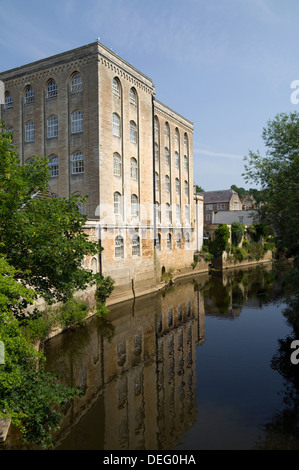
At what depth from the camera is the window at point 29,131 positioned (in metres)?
29.2

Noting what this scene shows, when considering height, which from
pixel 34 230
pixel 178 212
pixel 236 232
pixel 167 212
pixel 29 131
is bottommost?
pixel 236 232

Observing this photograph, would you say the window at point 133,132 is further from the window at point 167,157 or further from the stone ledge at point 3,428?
the stone ledge at point 3,428

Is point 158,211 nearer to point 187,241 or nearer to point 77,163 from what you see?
point 187,241

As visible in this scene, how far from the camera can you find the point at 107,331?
20.2 metres

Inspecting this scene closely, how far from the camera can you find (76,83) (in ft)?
87.7

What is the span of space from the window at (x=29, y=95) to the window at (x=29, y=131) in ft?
5.79

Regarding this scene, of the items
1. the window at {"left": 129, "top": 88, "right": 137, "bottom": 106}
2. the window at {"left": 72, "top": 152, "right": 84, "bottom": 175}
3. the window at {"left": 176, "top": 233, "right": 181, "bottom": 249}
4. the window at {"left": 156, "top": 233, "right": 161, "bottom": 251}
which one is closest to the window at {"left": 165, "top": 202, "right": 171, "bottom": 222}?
the window at {"left": 156, "top": 233, "right": 161, "bottom": 251}

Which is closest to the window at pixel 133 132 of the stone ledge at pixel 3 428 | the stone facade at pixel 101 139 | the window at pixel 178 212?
the stone facade at pixel 101 139

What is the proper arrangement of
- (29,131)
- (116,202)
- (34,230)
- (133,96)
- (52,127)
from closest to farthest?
1. (34,230)
2. (116,202)
3. (52,127)
4. (29,131)
5. (133,96)

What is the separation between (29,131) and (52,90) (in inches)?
155

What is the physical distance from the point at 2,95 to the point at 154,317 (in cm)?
2215

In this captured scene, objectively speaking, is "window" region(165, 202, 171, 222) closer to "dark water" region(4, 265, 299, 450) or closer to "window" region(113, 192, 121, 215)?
"window" region(113, 192, 121, 215)

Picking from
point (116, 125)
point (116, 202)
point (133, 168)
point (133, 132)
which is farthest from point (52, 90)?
point (116, 202)
